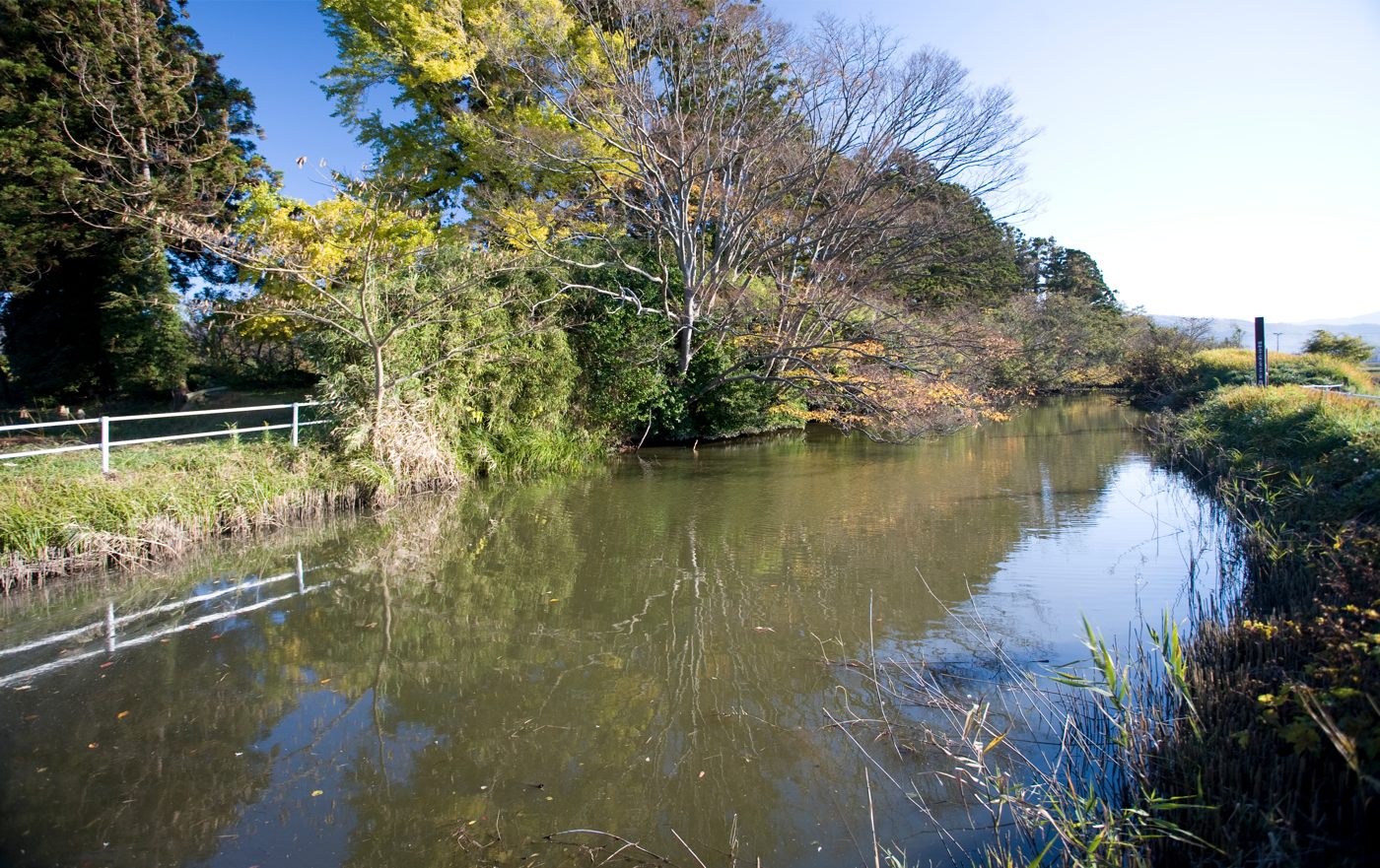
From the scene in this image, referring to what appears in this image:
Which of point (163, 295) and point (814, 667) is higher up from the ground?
point (163, 295)

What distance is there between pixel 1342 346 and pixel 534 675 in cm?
3050

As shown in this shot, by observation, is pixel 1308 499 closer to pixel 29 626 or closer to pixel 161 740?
pixel 161 740

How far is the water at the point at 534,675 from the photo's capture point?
12.5ft

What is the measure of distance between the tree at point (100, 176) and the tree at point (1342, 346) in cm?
3151

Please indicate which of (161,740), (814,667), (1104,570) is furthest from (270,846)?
(1104,570)

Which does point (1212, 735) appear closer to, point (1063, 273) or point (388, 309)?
point (388, 309)

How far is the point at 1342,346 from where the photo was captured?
25.5 meters

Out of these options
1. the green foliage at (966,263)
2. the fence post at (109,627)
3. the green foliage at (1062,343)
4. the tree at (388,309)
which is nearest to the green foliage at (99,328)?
the tree at (388,309)

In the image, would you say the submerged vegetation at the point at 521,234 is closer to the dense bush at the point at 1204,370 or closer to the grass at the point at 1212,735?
the dense bush at the point at 1204,370

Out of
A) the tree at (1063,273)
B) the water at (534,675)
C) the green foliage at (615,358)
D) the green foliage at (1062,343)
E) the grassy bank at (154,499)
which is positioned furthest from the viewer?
the tree at (1063,273)

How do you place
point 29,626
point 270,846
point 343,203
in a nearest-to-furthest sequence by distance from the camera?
1. point 270,846
2. point 29,626
3. point 343,203

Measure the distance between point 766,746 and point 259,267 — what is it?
30.1 ft

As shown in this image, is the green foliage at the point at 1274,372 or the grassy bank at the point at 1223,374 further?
the grassy bank at the point at 1223,374

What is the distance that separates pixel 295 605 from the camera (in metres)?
7.35
